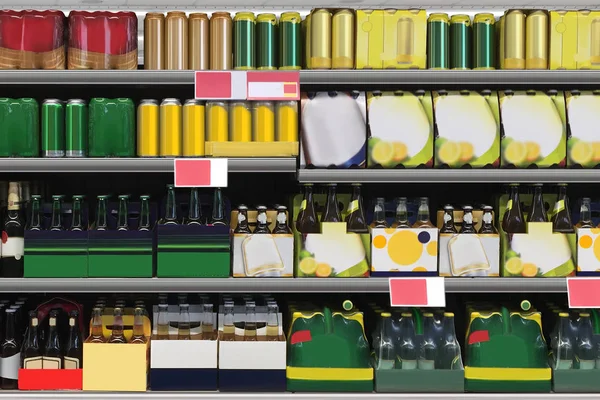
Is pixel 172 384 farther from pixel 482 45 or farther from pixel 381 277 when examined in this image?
pixel 482 45

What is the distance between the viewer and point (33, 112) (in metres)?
2.65

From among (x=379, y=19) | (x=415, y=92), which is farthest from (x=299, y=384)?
(x=379, y=19)

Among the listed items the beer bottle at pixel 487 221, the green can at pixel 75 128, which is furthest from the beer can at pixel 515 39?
the green can at pixel 75 128

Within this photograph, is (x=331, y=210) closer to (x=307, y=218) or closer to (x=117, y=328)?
(x=307, y=218)

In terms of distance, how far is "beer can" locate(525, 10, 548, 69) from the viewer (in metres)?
2.71

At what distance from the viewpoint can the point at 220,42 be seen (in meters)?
2.71

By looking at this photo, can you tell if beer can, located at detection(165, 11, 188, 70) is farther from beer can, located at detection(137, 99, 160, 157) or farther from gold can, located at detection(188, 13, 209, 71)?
beer can, located at detection(137, 99, 160, 157)

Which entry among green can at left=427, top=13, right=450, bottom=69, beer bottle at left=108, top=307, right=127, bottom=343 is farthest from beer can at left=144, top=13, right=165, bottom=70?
green can at left=427, top=13, right=450, bottom=69

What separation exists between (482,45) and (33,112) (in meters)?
1.81

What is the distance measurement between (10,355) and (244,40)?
1.55 m

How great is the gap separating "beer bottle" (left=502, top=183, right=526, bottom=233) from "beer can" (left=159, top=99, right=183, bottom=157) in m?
1.37

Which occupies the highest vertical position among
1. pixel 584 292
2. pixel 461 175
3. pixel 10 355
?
pixel 461 175

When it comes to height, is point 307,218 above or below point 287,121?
below

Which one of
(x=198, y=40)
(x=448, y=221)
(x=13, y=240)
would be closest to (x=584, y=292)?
(x=448, y=221)
